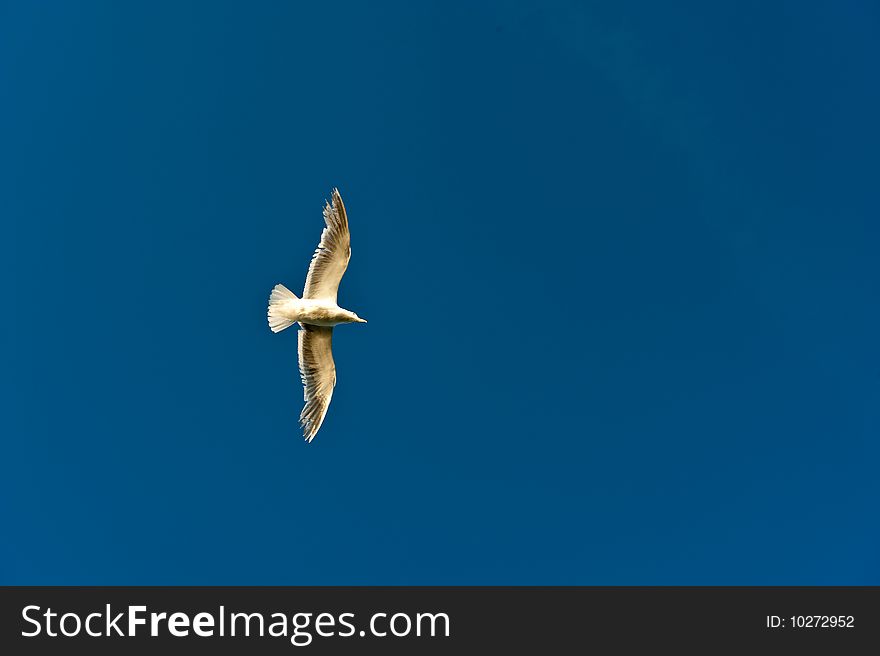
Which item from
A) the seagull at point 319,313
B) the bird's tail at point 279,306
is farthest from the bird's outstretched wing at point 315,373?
the bird's tail at point 279,306

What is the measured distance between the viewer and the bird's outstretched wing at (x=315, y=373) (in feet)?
96.4

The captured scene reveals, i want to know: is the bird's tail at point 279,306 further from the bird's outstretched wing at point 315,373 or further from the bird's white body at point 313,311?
the bird's outstretched wing at point 315,373

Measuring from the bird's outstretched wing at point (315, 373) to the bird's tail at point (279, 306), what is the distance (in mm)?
611

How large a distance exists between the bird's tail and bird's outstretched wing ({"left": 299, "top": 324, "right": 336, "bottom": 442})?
611 millimetres

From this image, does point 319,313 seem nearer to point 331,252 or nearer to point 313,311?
point 313,311

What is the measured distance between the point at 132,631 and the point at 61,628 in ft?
5.40

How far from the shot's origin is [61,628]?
1169 inches

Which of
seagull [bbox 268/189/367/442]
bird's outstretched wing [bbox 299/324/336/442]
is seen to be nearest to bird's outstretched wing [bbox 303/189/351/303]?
seagull [bbox 268/189/367/442]

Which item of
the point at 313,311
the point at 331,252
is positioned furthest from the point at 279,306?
the point at 331,252

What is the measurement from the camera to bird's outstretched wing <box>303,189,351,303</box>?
94.1 feet

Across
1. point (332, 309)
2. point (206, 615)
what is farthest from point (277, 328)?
point (206, 615)

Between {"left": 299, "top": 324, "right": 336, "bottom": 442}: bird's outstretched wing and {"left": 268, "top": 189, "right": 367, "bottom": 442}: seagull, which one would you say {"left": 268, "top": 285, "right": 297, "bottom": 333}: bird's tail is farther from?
{"left": 299, "top": 324, "right": 336, "bottom": 442}: bird's outstretched wing

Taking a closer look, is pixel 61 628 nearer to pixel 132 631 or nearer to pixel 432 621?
pixel 132 631

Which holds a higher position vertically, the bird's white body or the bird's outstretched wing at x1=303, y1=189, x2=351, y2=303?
the bird's outstretched wing at x1=303, y1=189, x2=351, y2=303
